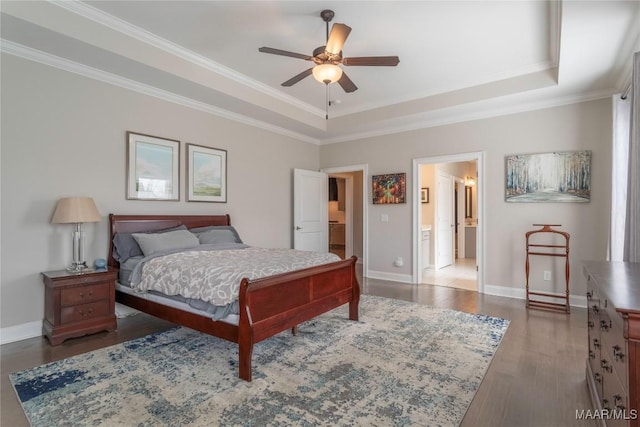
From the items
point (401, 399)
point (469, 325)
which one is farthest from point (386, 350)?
point (469, 325)

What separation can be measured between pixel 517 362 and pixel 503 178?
2.91 metres

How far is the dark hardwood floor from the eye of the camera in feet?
6.28

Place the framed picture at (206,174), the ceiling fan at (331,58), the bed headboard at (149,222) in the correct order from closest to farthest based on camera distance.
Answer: the ceiling fan at (331,58) < the bed headboard at (149,222) < the framed picture at (206,174)

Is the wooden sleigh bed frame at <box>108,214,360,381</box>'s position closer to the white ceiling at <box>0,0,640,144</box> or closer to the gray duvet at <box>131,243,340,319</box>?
the gray duvet at <box>131,243,340,319</box>

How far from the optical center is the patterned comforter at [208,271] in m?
2.44

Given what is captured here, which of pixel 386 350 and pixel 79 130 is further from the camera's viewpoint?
pixel 79 130

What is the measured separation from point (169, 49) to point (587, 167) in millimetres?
5277

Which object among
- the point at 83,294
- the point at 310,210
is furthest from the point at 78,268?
the point at 310,210

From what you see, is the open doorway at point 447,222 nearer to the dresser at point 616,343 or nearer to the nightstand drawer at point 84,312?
the dresser at point 616,343

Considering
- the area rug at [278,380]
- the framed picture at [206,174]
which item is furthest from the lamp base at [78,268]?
the framed picture at [206,174]

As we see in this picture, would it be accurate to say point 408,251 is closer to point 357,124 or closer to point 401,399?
point 357,124

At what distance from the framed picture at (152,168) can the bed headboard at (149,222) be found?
0.27 metres

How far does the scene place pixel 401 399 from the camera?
2.05m

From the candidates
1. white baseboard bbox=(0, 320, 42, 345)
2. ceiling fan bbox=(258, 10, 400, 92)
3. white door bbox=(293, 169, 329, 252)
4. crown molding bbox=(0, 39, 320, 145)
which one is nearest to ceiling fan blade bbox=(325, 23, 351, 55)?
ceiling fan bbox=(258, 10, 400, 92)
